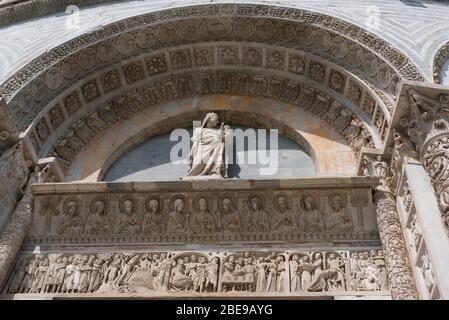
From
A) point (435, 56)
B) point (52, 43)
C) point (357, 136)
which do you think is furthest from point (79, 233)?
point (435, 56)

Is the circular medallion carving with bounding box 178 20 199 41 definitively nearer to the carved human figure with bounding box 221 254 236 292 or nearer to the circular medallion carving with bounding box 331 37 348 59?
the circular medallion carving with bounding box 331 37 348 59


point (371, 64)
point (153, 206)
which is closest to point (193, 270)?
point (153, 206)

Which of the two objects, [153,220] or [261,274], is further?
[153,220]

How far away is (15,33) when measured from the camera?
430 inches

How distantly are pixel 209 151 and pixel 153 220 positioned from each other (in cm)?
162

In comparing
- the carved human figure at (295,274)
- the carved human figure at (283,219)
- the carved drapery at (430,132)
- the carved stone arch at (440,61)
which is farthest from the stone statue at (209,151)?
the carved stone arch at (440,61)

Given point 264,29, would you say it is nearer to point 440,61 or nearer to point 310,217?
point 440,61

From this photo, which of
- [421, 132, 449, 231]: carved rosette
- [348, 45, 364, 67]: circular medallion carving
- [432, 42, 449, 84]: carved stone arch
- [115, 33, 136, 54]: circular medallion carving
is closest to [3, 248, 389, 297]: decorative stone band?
[421, 132, 449, 231]: carved rosette

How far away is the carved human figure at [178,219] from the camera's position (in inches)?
320

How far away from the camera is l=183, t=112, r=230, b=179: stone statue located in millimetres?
8977

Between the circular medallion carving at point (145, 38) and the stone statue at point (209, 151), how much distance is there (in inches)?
70.4

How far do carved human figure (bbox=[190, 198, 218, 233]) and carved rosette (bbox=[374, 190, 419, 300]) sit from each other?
218 cm

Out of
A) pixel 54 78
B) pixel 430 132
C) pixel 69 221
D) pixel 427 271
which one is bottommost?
pixel 427 271

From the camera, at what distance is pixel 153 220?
823 centimetres
